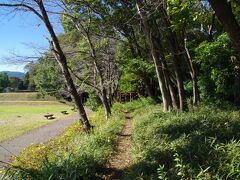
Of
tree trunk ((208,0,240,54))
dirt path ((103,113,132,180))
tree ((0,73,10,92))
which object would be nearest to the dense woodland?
dirt path ((103,113,132,180))

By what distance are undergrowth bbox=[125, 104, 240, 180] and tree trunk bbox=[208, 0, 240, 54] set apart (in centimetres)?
200

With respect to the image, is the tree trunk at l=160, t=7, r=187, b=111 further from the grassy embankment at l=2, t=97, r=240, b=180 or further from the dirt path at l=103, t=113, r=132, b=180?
the dirt path at l=103, t=113, r=132, b=180

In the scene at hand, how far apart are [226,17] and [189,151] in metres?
2.96

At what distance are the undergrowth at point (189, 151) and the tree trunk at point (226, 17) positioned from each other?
2003 mm

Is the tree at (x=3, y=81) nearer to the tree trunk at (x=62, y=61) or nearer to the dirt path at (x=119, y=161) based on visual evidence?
the tree trunk at (x=62, y=61)

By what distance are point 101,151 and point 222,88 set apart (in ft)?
33.0

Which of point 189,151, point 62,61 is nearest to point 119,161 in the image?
point 189,151

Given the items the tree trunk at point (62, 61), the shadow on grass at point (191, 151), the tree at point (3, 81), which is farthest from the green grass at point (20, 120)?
the tree at point (3, 81)

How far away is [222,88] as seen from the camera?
56.0 ft

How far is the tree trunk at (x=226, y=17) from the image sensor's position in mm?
5195

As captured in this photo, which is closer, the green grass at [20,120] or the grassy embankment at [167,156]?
the grassy embankment at [167,156]

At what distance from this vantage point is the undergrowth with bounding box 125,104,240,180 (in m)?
5.71

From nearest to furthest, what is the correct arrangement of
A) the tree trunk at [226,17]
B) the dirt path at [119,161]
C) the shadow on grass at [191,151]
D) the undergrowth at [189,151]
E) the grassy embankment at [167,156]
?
the tree trunk at [226,17]
the undergrowth at [189,151]
the grassy embankment at [167,156]
the shadow on grass at [191,151]
the dirt path at [119,161]

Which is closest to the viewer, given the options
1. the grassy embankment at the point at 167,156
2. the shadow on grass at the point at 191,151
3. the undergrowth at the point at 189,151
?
the undergrowth at the point at 189,151
